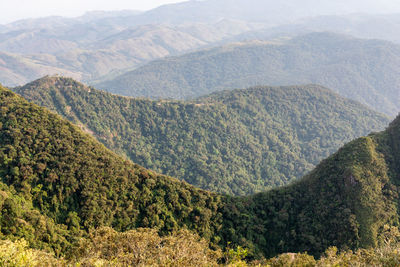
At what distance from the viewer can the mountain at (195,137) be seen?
13800 centimetres

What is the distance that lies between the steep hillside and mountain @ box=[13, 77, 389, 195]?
207ft

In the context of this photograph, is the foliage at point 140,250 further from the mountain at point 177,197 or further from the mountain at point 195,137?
the mountain at point 195,137

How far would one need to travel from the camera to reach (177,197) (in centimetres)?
6612

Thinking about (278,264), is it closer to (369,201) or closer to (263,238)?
(263,238)

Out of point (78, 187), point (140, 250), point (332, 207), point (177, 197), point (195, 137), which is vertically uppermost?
point (140, 250)

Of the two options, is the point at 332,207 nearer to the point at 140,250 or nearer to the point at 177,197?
the point at 177,197

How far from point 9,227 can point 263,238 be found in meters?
48.1

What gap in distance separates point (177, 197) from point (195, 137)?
95.6 metres

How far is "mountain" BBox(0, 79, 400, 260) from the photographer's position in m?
57.8

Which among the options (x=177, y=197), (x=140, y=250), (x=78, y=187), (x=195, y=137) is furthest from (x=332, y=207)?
(x=195, y=137)

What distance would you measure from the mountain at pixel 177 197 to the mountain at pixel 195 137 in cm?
6164

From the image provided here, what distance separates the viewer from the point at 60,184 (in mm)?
59438

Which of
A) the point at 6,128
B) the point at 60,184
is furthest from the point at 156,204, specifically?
the point at 6,128

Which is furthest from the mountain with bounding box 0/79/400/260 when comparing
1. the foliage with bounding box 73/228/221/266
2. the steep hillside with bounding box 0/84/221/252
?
the foliage with bounding box 73/228/221/266
